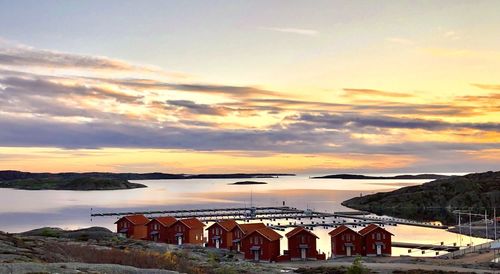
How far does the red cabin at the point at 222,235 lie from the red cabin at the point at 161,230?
6608mm

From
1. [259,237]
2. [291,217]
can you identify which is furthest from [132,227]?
[291,217]

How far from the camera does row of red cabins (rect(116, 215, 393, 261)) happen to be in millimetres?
65750

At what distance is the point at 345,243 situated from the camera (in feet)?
230

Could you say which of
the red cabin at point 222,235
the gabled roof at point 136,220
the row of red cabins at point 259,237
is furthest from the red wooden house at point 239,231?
the gabled roof at point 136,220

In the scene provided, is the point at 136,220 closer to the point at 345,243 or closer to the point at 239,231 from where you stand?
the point at 239,231

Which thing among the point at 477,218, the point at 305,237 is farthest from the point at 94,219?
the point at 477,218

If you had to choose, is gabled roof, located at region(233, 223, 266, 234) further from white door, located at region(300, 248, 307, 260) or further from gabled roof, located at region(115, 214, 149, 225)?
gabled roof, located at region(115, 214, 149, 225)

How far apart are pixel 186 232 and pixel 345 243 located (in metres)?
24.0

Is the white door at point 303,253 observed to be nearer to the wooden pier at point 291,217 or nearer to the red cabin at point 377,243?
the red cabin at point 377,243

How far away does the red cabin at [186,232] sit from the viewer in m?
78.9

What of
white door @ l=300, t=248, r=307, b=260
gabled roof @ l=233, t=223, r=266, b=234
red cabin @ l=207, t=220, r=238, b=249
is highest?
gabled roof @ l=233, t=223, r=266, b=234

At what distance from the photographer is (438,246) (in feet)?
269

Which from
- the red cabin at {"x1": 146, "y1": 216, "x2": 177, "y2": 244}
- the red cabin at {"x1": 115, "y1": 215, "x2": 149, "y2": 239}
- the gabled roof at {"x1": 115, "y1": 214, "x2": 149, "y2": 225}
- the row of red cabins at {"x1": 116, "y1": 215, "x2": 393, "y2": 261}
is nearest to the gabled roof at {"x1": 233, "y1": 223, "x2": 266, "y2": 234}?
the row of red cabins at {"x1": 116, "y1": 215, "x2": 393, "y2": 261}

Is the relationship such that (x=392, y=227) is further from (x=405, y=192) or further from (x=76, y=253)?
(x=76, y=253)
